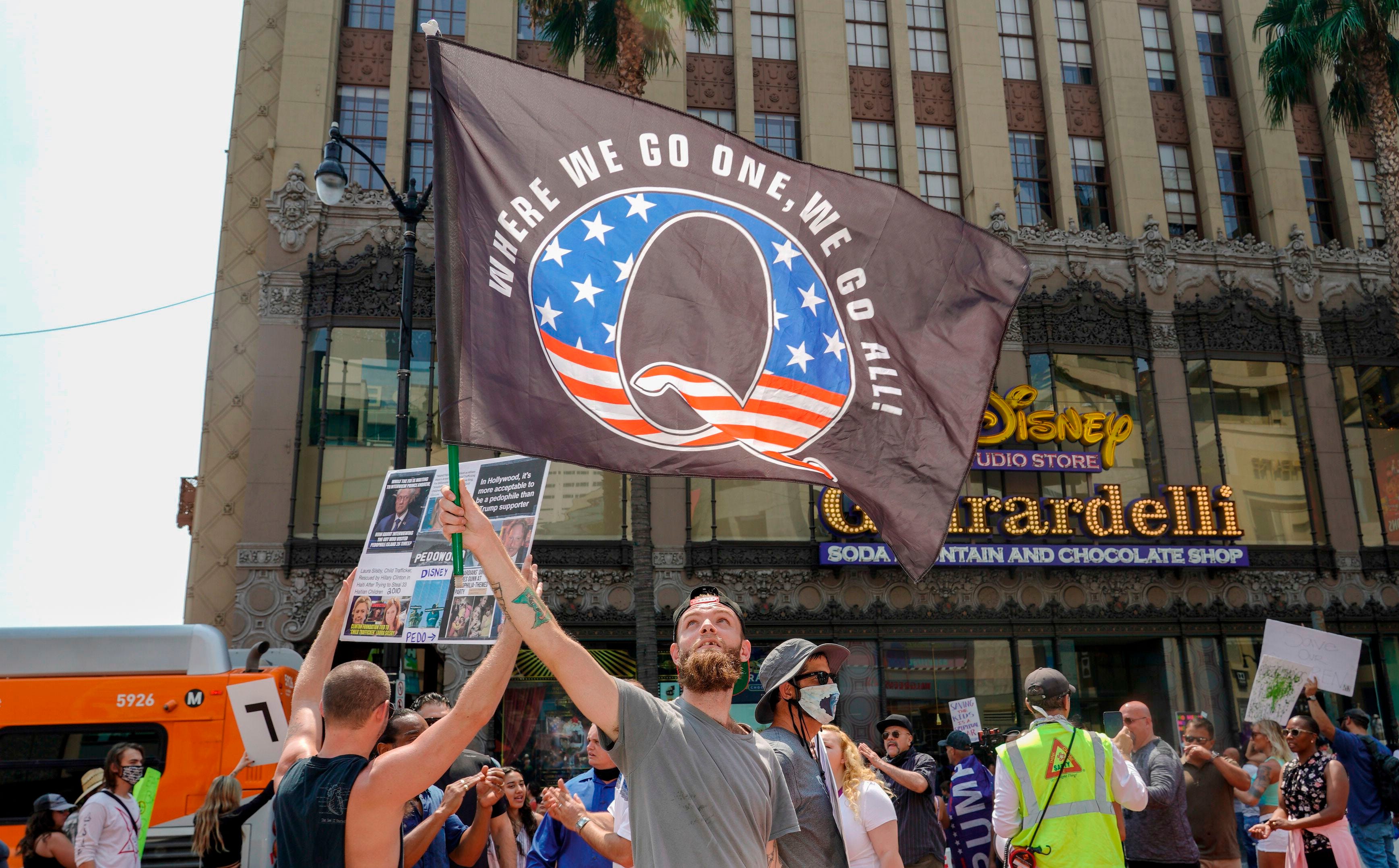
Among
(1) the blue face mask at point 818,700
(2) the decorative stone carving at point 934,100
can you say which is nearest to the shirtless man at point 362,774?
(1) the blue face mask at point 818,700

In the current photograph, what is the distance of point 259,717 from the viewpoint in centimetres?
855

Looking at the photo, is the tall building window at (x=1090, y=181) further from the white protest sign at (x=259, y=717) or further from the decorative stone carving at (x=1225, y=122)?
the white protest sign at (x=259, y=717)

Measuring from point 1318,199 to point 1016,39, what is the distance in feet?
28.3

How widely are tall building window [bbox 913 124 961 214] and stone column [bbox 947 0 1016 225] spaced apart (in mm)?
179

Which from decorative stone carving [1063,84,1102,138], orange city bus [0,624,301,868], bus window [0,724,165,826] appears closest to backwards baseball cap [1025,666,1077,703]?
orange city bus [0,624,301,868]

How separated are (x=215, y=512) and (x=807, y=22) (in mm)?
17259

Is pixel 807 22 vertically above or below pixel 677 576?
above

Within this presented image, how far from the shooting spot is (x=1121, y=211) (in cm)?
2480

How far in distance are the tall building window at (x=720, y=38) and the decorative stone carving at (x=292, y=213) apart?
30.9 ft

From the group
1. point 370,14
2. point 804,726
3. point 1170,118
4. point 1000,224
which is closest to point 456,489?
point 804,726

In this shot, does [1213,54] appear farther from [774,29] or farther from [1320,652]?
[1320,652]

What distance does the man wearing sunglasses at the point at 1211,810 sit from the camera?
9141 mm

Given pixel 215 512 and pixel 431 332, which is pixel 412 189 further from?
pixel 215 512

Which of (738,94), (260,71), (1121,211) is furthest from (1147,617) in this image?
(260,71)
